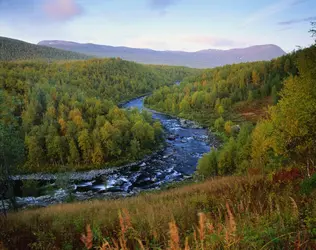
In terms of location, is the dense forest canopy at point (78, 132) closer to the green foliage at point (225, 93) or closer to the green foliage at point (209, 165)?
the green foliage at point (209, 165)

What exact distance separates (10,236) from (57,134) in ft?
241

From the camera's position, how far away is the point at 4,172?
2467 cm

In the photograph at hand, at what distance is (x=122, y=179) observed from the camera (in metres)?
55.2

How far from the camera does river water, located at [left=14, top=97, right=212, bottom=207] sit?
4719 cm

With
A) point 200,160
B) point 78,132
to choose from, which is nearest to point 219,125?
point 200,160

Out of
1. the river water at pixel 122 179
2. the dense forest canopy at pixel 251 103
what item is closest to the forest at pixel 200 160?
the dense forest canopy at pixel 251 103

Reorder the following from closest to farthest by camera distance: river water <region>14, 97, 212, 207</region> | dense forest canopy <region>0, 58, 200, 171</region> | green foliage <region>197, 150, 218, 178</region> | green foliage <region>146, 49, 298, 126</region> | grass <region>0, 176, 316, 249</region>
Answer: grass <region>0, 176, 316, 249</region> < green foliage <region>197, 150, 218, 178</region> < river water <region>14, 97, 212, 207</region> < dense forest canopy <region>0, 58, 200, 171</region> < green foliage <region>146, 49, 298, 126</region>

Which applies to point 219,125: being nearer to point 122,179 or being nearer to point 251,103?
point 251,103

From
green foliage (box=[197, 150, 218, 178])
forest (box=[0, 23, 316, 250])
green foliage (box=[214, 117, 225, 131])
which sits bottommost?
green foliage (box=[197, 150, 218, 178])

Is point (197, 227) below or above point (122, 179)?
above

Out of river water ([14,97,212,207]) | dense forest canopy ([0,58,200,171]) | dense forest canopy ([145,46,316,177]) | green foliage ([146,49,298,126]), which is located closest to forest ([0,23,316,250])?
dense forest canopy ([145,46,316,177])

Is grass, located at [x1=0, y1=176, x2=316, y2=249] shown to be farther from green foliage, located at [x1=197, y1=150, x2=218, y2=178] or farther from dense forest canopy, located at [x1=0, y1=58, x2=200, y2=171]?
dense forest canopy, located at [x1=0, y1=58, x2=200, y2=171]

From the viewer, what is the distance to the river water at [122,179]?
47.2 meters

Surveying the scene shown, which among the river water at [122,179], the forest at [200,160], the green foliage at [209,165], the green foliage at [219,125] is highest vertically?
the forest at [200,160]
